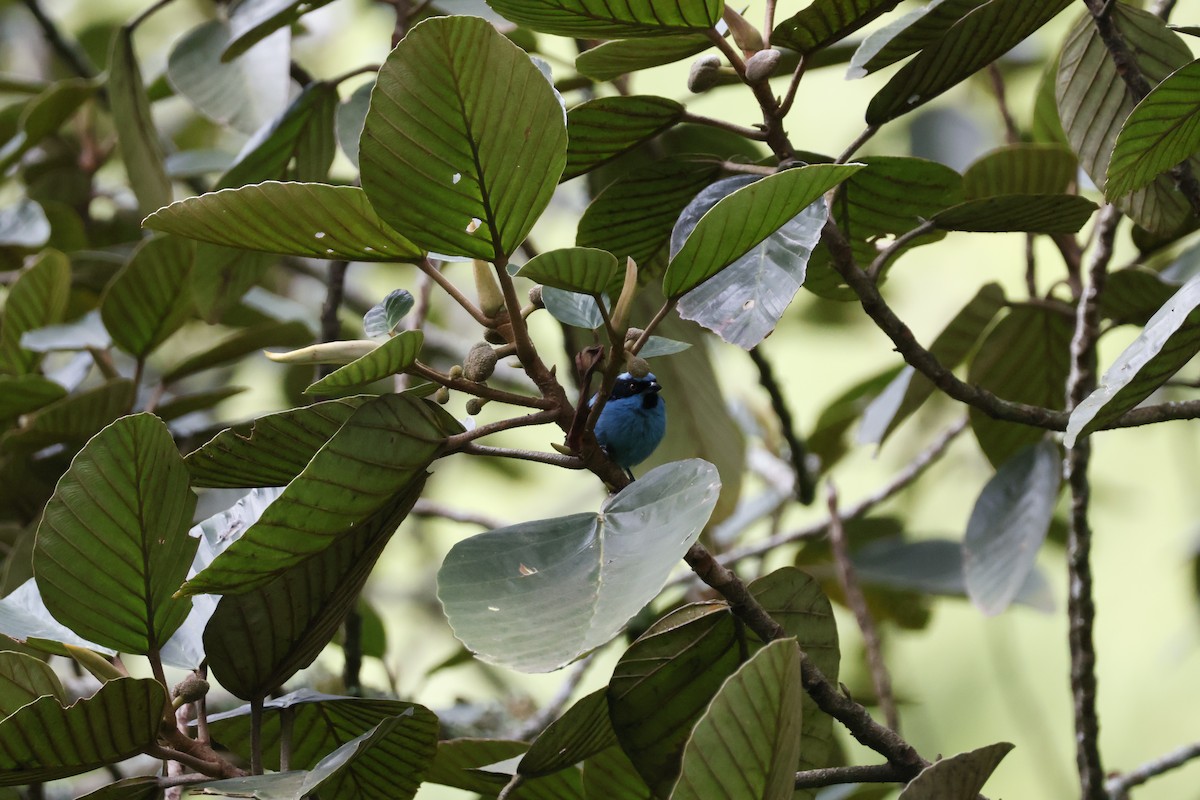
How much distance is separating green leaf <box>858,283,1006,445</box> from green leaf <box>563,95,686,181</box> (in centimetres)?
45

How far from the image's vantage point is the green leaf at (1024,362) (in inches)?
50.1

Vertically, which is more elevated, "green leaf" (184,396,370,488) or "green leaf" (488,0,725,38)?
"green leaf" (488,0,725,38)

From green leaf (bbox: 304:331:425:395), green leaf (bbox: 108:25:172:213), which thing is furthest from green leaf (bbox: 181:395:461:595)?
green leaf (bbox: 108:25:172:213)

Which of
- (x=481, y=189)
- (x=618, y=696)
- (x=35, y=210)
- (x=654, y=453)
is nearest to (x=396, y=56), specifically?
(x=481, y=189)

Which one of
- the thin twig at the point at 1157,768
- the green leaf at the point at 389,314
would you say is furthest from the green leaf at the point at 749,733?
the thin twig at the point at 1157,768

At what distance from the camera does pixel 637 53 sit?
2.88 ft

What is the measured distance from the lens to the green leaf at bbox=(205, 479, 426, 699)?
772 mm

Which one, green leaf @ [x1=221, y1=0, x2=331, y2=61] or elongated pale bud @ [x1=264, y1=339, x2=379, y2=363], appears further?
green leaf @ [x1=221, y1=0, x2=331, y2=61]

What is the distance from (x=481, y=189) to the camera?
691 millimetres

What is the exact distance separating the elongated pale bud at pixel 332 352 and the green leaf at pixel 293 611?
95 millimetres

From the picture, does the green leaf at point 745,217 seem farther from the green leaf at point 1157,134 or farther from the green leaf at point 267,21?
the green leaf at point 267,21

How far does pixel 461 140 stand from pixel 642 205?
33 centimetres

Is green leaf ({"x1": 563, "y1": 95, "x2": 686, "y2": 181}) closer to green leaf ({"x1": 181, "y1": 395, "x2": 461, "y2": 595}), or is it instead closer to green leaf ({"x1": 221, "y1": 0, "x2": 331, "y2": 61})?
green leaf ({"x1": 181, "y1": 395, "x2": 461, "y2": 595})

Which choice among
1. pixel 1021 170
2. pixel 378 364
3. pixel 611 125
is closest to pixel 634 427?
pixel 1021 170
